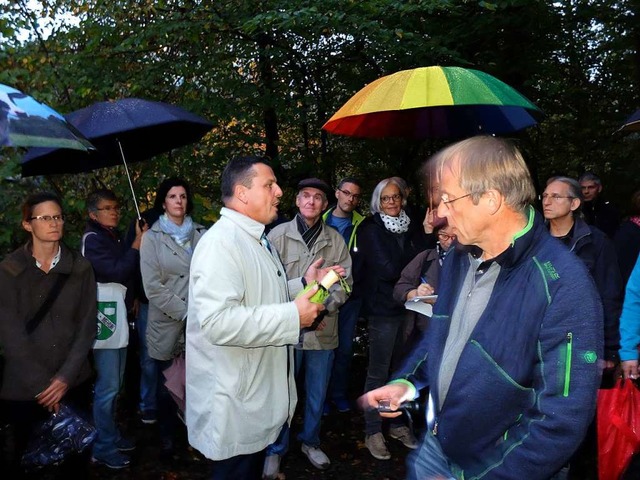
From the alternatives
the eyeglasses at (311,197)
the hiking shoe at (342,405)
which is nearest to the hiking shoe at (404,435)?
the hiking shoe at (342,405)

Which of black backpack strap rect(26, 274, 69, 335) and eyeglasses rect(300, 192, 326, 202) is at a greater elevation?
eyeglasses rect(300, 192, 326, 202)

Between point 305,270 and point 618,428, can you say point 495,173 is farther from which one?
point 305,270

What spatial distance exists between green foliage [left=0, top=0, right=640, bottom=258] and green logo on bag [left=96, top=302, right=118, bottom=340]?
4.15 ft

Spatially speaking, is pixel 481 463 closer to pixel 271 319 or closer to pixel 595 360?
pixel 595 360

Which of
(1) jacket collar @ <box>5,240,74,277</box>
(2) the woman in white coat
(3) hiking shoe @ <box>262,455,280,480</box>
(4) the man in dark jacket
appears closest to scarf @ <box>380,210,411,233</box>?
(2) the woman in white coat

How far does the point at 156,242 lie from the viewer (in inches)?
178

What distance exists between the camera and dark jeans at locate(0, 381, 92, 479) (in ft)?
11.7

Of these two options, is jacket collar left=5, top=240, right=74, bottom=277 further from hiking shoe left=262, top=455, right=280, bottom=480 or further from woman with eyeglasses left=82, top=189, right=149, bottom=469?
hiking shoe left=262, top=455, right=280, bottom=480

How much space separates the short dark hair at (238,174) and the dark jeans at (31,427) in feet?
5.95

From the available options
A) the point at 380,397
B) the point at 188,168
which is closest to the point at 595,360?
the point at 380,397

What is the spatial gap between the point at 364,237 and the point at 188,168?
272 centimetres

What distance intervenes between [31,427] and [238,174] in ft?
6.90

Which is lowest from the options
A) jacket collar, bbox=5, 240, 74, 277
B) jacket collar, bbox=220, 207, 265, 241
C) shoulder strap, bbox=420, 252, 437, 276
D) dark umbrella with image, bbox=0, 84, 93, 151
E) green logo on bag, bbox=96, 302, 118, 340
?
green logo on bag, bbox=96, 302, 118, 340

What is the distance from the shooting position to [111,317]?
4.36 metres
